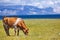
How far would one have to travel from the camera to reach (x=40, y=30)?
424 cm

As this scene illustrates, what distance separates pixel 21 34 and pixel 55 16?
83 centimetres

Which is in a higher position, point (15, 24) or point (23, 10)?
point (23, 10)

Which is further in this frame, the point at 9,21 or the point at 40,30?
the point at 9,21

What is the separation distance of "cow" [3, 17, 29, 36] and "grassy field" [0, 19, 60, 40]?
0.29 ft

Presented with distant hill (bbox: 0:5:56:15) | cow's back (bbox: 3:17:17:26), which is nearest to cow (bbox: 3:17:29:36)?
cow's back (bbox: 3:17:17:26)

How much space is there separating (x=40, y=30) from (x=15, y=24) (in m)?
0.57

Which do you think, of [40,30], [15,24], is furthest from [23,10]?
[40,30]

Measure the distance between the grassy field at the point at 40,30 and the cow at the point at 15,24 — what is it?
90mm

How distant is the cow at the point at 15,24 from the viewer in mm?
4312

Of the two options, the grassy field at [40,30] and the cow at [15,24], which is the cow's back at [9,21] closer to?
the cow at [15,24]

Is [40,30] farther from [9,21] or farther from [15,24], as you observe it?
[9,21]

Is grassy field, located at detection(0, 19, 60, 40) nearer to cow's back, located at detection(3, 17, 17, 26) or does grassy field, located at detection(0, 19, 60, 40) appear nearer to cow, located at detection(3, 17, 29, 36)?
cow, located at detection(3, 17, 29, 36)

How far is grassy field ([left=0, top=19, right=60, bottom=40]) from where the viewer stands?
4.19 meters

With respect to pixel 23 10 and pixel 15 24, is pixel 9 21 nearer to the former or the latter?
pixel 15 24
